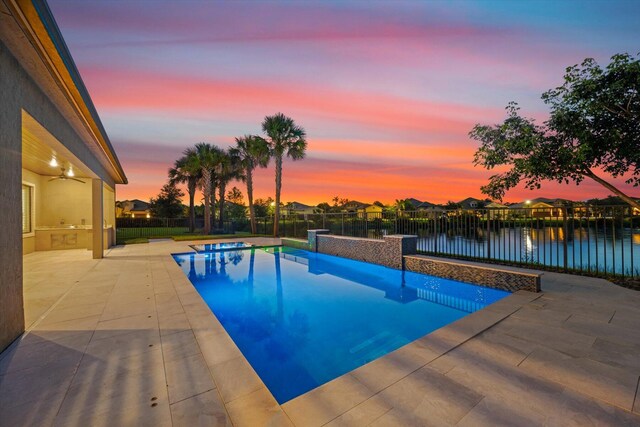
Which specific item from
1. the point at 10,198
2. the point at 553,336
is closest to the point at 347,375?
the point at 553,336

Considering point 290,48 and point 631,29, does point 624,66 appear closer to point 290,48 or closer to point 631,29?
point 631,29

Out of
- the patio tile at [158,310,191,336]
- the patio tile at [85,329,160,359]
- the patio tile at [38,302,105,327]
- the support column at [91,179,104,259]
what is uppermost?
the support column at [91,179,104,259]

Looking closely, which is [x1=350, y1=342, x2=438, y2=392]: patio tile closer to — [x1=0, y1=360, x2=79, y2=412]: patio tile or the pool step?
the pool step

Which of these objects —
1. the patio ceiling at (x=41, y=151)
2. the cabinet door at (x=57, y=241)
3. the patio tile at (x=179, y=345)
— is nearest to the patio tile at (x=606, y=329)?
the patio tile at (x=179, y=345)

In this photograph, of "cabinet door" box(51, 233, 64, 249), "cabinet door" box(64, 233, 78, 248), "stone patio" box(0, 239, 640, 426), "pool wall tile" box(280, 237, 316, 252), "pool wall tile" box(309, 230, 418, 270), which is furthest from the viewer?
"pool wall tile" box(280, 237, 316, 252)

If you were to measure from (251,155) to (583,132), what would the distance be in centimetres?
1770

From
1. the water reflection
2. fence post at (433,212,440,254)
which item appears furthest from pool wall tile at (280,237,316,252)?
fence post at (433,212,440,254)

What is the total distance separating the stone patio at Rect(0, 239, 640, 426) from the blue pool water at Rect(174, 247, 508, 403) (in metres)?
0.76

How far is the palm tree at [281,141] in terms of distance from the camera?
17688mm

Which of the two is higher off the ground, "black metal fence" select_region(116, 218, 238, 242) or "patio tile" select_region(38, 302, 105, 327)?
"black metal fence" select_region(116, 218, 238, 242)

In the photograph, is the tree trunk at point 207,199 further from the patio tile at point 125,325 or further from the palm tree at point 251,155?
the patio tile at point 125,325

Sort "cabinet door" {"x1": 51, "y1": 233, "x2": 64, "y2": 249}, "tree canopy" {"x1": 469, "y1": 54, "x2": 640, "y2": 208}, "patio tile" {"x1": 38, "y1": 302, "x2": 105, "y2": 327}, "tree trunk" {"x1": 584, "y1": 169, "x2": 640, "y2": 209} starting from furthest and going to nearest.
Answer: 1. "cabinet door" {"x1": 51, "y1": 233, "x2": 64, "y2": 249}
2. "tree trunk" {"x1": 584, "y1": 169, "x2": 640, "y2": 209}
3. "tree canopy" {"x1": 469, "y1": 54, "x2": 640, "y2": 208}
4. "patio tile" {"x1": 38, "y1": 302, "x2": 105, "y2": 327}

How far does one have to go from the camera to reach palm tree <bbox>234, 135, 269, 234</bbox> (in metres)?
17.7

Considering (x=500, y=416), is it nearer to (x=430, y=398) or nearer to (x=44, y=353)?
(x=430, y=398)
